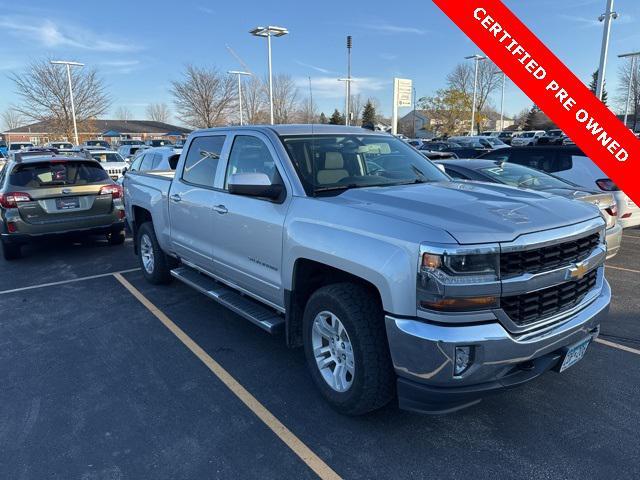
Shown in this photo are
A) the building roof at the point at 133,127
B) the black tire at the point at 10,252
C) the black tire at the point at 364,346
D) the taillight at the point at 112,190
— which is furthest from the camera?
the building roof at the point at 133,127

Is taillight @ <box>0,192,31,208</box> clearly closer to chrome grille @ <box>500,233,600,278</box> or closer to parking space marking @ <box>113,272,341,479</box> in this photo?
parking space marking @ <box>113,272,341,479</box>

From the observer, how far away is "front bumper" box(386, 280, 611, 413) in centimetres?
247

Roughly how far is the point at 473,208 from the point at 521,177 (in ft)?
14.7

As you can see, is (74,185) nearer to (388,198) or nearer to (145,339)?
(145,339)

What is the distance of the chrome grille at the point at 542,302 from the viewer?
8.63ft

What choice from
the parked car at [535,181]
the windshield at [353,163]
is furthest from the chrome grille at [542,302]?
the parked car at [535,181]

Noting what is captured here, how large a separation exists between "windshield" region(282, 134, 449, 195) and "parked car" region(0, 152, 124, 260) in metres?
5.37

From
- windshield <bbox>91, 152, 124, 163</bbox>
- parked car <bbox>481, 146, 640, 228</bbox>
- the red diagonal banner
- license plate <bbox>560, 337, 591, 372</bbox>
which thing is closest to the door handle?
license plate <bbox>560, 337, 591, 372</bbox>

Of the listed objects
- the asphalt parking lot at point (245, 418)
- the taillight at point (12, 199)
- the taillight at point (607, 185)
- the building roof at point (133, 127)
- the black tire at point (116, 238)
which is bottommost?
the asphalt parking lot at point (245, 418)

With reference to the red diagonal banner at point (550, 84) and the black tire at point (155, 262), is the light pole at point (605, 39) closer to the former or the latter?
the red diagonal banner at point (550, 84)

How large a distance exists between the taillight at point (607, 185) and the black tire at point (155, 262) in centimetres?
668

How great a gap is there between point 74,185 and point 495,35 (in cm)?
742

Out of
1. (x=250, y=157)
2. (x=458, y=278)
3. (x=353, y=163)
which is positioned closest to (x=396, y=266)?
(x=458, y=278)

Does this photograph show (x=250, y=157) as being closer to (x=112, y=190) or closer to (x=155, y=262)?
(x=155, y=262)
